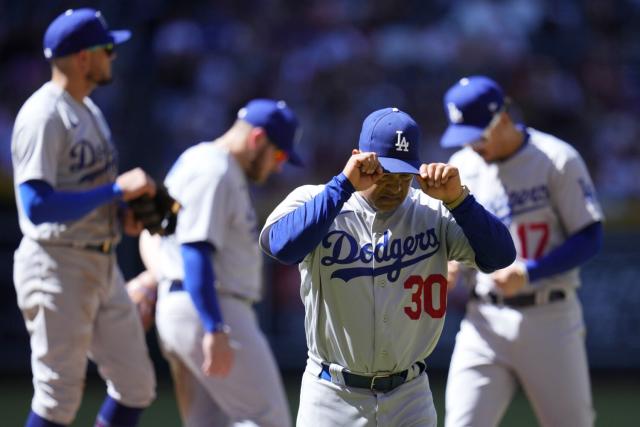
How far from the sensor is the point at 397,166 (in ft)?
11.5

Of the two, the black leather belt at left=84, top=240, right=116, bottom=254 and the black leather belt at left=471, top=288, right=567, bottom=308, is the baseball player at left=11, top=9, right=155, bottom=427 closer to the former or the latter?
the black leather belt at left=84, top=240, right=116, bottom=254

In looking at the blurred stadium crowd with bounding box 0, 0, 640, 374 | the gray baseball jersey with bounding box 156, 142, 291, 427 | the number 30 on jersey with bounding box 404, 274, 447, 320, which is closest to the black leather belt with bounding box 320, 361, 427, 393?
the number 30 on jersey with bounding box 404, 274, 447, 320

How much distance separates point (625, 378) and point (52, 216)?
5753mm

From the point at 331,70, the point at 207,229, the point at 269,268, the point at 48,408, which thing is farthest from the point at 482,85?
the point at 331,70

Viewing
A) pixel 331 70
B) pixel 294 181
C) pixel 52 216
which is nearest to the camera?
pixel 52 216

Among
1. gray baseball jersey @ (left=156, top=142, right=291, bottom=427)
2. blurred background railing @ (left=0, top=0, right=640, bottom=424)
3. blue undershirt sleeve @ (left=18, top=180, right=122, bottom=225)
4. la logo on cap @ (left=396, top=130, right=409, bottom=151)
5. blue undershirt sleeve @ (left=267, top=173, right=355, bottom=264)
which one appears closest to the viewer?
blue undershirt sleeve @ (left=267, top=173, right=355, bottom=264)

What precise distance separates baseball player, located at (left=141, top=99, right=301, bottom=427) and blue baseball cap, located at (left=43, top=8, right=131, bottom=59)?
66cm

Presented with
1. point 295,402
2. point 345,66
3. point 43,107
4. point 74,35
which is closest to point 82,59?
point 74,35

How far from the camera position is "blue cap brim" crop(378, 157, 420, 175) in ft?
11.4

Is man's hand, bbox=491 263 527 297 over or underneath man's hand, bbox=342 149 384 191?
underneath

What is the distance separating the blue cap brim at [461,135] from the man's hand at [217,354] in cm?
128

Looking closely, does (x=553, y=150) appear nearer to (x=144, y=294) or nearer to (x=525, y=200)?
(x=525, y=200)

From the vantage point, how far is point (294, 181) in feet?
32.8

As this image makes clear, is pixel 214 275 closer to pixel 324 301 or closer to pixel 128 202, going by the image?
pixel 128 202
